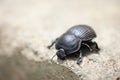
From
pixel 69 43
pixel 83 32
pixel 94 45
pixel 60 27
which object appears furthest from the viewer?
pixel 60 27

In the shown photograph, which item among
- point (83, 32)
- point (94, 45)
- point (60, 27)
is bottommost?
point (60, 27)

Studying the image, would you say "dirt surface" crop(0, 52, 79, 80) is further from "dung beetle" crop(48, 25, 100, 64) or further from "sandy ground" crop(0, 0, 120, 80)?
"dung beetle" crop(48, 25, 100, 64)

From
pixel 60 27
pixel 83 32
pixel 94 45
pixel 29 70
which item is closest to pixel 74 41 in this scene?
pixel 83 32

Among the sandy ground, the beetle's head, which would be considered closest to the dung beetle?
the beetle's head

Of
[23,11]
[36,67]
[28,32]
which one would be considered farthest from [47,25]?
[36,67]

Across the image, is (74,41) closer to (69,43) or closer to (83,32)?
(69,43)

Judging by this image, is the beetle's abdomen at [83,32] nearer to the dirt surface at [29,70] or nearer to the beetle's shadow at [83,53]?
the beetle's shadow at [83,53]

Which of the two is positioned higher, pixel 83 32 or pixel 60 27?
pixel 83 32
